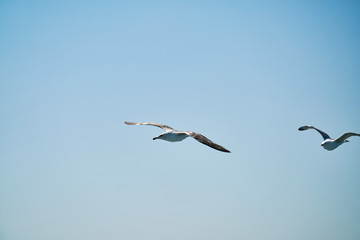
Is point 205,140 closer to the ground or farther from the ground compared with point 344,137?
closer to the ground

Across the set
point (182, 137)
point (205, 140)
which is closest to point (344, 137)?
point (182, 137)

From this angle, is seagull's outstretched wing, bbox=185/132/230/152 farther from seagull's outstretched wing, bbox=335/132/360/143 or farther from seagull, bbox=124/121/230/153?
seagull's outstretched wing, bbox=335/132/360/143

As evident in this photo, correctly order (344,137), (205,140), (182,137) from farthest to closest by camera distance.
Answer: (344,137) < (182,137) < (205,140)

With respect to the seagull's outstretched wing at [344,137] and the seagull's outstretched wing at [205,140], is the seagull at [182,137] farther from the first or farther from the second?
the seagull's outstretched wing at [344,137]

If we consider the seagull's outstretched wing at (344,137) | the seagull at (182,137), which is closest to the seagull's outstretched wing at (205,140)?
the seagull at (182,137)

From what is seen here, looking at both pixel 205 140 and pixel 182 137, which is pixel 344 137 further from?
pixel 205 140

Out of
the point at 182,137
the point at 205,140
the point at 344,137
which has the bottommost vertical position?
the point at 205,140

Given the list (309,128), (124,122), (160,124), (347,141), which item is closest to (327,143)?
(347,141)

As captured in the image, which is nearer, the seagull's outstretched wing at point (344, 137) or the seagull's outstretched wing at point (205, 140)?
the seagull's outstretched wing at point (205, 140)

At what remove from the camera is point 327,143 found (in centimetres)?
4334

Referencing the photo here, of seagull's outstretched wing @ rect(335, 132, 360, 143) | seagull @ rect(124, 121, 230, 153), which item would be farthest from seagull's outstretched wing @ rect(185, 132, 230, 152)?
seagull's outstretched wing @ rect(335, 132, 360, 143)

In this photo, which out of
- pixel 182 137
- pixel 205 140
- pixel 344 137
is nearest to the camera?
pixel 205 140

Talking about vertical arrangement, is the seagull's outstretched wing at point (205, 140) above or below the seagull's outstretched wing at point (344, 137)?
below

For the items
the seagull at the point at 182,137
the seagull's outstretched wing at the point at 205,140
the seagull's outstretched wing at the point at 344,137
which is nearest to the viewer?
the seagull's outstretched wing at the point at 205,140
